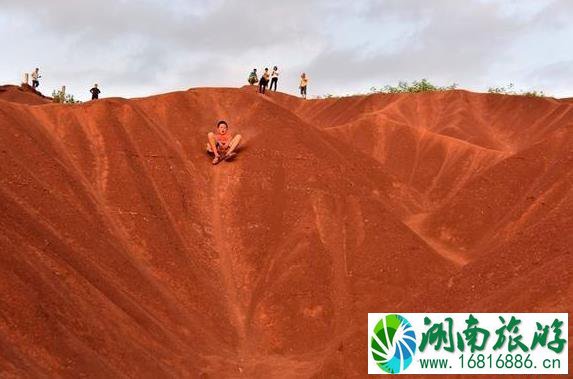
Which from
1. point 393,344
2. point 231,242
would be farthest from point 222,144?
point 393,344

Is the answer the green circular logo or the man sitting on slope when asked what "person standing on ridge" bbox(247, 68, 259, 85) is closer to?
the man sitting on slope

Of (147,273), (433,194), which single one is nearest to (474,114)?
(433,194)

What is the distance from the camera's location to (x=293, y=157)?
30.3 meters

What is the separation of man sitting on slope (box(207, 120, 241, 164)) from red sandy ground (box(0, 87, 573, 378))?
22.5 inches

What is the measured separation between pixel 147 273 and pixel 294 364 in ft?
17.9

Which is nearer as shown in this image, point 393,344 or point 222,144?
point 393,344

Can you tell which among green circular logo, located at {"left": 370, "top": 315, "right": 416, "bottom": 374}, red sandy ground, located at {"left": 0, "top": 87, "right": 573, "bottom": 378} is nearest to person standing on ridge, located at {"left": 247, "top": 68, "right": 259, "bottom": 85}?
red sandy ground, located at {"left": 0, "top": 87, "right": 573, "bottom": 378}

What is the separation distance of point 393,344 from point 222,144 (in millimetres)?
15800

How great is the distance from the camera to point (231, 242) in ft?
86.4

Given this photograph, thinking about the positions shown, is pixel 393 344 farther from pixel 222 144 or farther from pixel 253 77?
pixel 253 77

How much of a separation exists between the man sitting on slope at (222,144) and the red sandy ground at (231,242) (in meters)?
0.57

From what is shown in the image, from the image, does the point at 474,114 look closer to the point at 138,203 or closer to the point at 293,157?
the point at 293,157

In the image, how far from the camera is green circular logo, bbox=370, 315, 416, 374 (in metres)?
15.5

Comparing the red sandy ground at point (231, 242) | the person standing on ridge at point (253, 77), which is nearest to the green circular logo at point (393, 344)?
the red sandy ground at point (231, 242)
